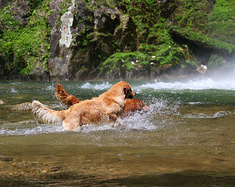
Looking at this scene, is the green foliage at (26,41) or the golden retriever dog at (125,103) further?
the green foliage at (26,41)

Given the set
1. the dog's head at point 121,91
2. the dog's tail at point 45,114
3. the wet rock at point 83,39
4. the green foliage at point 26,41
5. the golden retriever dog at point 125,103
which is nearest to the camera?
the dog's tail at point 45,114

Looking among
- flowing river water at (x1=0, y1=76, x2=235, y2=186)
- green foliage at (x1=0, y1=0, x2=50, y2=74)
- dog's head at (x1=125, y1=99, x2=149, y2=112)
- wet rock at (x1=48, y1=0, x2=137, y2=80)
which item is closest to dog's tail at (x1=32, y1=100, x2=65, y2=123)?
flowing river water at (x1=0, y1=76, x2=235, y2=186)

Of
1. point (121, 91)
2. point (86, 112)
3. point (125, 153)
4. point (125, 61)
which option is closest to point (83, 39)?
point (125, 61)

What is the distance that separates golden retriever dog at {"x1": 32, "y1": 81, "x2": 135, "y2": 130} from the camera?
6.05 metres

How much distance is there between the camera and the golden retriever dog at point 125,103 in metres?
6.42

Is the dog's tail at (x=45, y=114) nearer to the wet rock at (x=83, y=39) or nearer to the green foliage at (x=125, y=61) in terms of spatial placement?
the green foliage at (x=125, y=61)

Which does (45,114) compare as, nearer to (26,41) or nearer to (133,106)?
(133,106)

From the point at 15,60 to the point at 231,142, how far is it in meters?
22.6

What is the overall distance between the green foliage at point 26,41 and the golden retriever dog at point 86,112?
A: 16933 millimetres

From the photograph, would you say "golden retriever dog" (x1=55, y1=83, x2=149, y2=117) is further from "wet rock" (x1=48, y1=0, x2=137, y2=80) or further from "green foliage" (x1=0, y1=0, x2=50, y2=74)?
"green foliage" (x1=0, y1=0, x2=50, y2=74)

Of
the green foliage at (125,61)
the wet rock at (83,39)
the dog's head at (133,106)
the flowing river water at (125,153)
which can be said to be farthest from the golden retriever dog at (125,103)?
the wet rock at (83,39)

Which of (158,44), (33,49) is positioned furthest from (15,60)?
(158,44)

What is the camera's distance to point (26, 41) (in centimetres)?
2536

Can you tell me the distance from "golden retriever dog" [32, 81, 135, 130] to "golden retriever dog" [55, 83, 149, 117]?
296 mm
